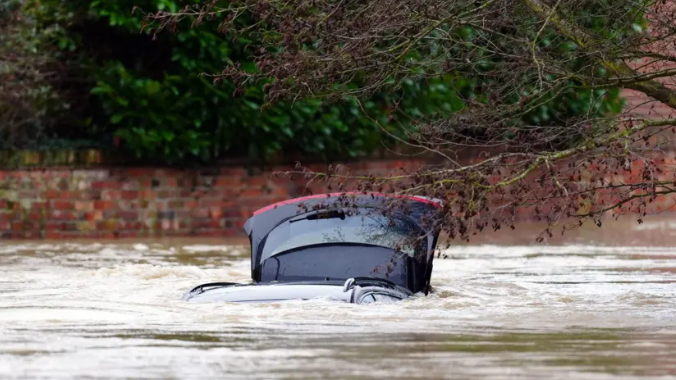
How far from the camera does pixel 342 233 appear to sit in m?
12.9

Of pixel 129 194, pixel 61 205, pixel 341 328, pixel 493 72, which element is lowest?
pixel 341 328

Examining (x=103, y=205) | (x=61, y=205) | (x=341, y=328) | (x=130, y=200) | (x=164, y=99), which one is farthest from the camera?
(x=130, y=200)

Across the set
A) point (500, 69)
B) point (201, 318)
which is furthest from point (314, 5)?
point (201, 318)

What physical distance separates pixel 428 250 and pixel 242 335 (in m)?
2.62

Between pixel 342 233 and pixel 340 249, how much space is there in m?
0.14

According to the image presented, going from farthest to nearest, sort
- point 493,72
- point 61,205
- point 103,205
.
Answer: point 103,205, point 61,205, point 493,72

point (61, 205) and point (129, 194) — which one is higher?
point (129, 194)

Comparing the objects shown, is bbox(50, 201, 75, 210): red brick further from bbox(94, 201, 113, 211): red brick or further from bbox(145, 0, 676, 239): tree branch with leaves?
bbox(145, 0, 676, 239): tree branch with leaves

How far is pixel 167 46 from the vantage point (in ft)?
72.1

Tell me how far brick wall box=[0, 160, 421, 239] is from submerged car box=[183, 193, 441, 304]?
30.0 feet

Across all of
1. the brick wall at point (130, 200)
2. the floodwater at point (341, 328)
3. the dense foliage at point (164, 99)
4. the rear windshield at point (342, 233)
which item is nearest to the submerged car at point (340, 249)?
the rear windshield at point (342, 233)

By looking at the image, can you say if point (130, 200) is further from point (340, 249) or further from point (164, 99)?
point (340, 249)

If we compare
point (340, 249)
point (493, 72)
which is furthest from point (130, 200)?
point (493, 72)

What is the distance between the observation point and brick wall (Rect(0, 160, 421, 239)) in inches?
869
